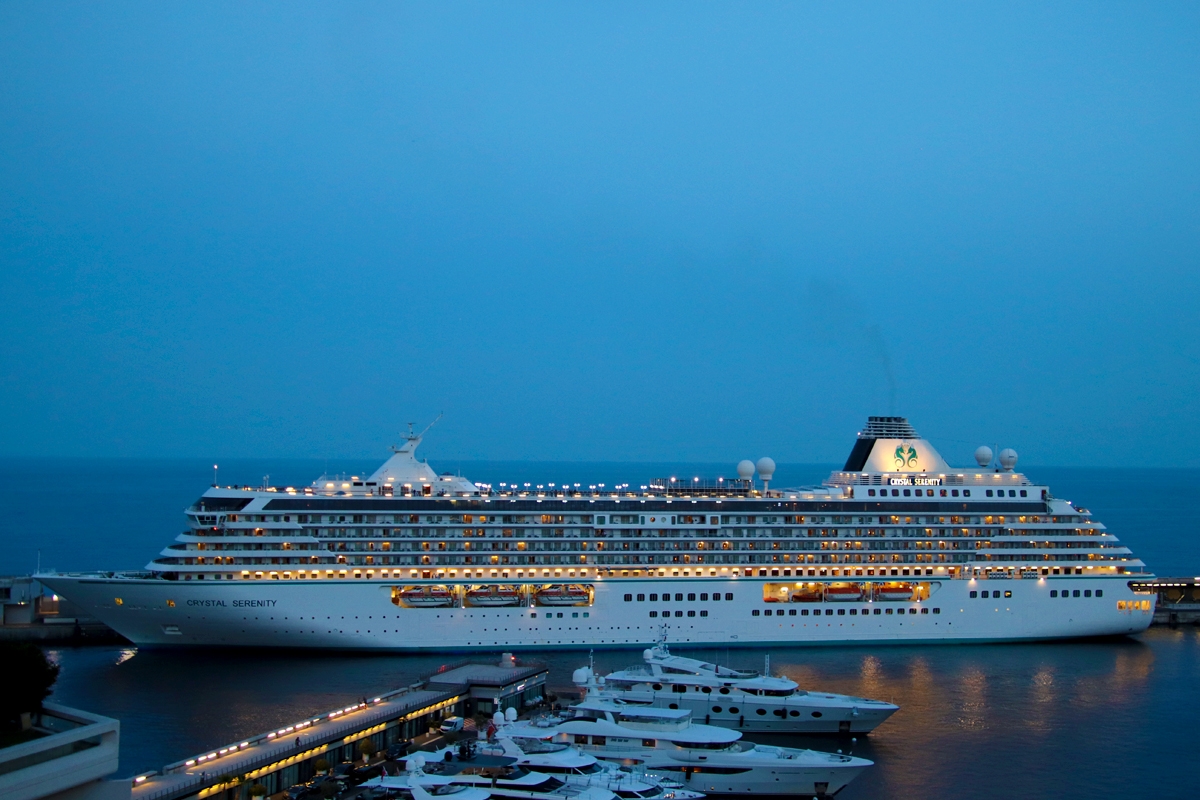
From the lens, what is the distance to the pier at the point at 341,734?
23750mm

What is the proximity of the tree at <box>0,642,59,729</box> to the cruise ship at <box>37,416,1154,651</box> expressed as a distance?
73.8ft

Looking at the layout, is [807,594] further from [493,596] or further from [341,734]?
[341,734]

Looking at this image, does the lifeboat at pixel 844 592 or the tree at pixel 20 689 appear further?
the lifeboat at pixel 844 592

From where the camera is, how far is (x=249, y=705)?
32.8 metres

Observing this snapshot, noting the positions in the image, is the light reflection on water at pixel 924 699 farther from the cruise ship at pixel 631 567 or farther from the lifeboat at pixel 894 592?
the lifeboat at pixel 894 592

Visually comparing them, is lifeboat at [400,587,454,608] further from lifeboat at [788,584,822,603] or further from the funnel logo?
the funnel logo

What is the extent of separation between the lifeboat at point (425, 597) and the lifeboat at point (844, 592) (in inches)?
536

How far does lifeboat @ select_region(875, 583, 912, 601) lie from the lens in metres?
42.9

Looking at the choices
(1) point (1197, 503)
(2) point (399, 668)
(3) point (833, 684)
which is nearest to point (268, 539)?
(2) point (399, 668)

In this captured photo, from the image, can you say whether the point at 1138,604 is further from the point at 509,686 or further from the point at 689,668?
the point at 509,686

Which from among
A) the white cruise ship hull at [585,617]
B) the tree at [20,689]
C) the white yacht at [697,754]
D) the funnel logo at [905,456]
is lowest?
the white yacht at [697,754]

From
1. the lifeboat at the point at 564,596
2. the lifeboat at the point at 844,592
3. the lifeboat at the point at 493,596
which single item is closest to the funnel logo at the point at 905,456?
the lifeboat at the point at 844,592

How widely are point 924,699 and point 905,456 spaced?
1272 cm

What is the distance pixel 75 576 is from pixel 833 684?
25404mm
